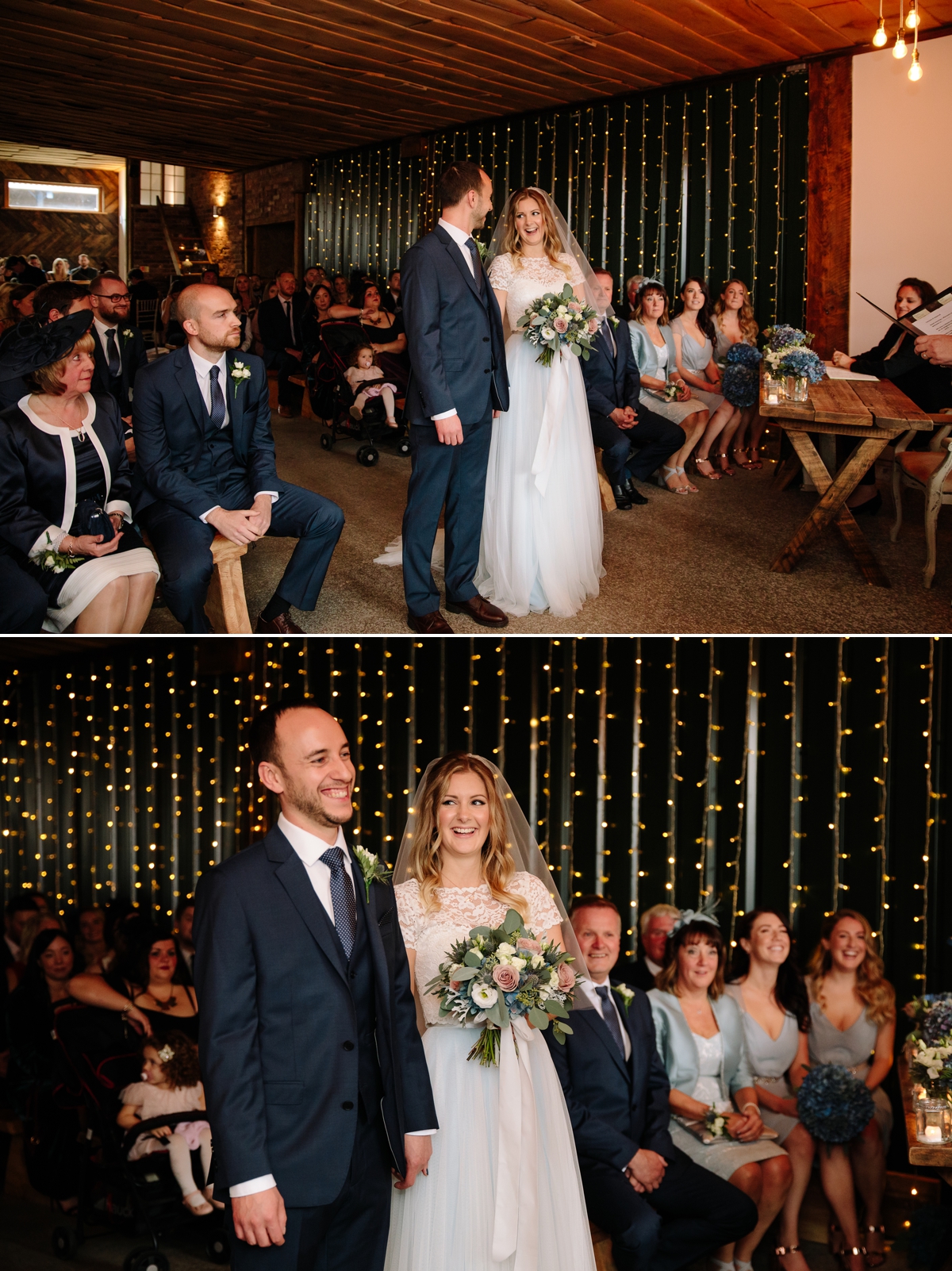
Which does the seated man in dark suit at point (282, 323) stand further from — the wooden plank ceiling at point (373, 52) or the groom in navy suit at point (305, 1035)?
the groom in navy suit at point (305, 1035)

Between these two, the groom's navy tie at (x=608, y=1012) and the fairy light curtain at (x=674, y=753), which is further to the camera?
the fairy light curtain at (x=674, y=753)

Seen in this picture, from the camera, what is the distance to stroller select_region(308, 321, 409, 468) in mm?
8273

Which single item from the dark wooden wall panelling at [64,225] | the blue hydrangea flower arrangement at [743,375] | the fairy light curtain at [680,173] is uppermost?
the dark wooden wall panelling at [64,225]

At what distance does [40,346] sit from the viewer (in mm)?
3496

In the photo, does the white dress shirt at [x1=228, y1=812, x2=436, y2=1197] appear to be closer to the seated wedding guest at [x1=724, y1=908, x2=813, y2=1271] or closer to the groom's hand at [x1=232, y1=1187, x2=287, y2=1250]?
the groom's hand at [x1=232, y1=1187, x2=287, y2=1250]

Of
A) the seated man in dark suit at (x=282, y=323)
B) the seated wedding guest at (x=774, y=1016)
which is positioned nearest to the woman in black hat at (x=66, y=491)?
the seated wedding guest at (x=774, y=1016)

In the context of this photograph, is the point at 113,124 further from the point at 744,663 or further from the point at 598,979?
the point at 598,979

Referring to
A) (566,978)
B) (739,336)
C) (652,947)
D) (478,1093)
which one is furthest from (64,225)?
(478,1093)

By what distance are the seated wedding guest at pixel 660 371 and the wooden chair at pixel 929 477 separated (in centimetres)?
144

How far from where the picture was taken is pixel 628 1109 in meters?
3.57

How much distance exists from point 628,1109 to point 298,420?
7.72 m

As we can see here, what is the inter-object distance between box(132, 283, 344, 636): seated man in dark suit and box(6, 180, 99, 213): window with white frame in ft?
76.4

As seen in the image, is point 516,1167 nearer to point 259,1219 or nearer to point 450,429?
point 259,1219

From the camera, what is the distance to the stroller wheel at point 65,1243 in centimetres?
422
